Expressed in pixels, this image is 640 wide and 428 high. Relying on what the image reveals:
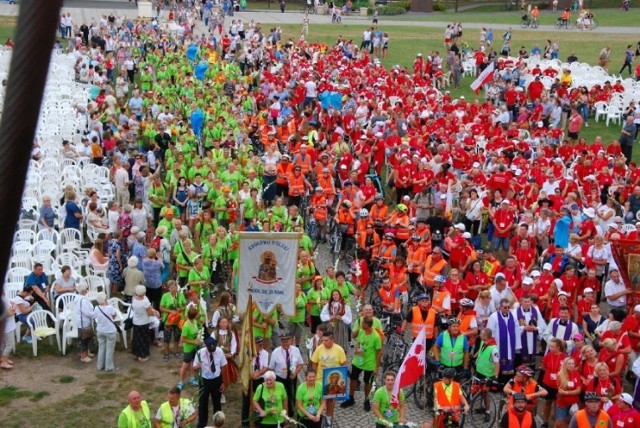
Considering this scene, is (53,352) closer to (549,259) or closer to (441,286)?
(441,286)

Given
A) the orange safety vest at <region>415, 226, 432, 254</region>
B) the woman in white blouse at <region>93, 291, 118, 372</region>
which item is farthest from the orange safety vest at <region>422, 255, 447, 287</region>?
the woman in white blouse at <region>93, 291, 118, 372</region>

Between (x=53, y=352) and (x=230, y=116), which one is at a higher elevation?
(x=230, y=116)

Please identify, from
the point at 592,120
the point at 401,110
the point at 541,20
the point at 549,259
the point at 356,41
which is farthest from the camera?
the point at 541,20

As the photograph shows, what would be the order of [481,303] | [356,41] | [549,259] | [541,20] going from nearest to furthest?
[481,303] < [549,259] < [356,41] < [541,20]

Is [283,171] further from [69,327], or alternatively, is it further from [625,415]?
[625,415]

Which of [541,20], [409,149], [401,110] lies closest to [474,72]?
[401,110]

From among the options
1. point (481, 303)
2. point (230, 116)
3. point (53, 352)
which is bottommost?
point (53, 352)

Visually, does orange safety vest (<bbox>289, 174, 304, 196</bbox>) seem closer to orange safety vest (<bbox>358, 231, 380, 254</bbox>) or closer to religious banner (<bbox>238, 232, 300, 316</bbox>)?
orange safety vest (<bbox>358, 231, 380, 254</bbox>)

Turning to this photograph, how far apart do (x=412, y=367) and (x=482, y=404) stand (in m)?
1.60

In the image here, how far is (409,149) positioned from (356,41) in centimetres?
3136

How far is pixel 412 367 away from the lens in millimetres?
10383

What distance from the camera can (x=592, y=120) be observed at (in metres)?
29.6

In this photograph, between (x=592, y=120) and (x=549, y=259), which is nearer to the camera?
(x=549, y=259)

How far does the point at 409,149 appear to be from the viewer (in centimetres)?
1970
